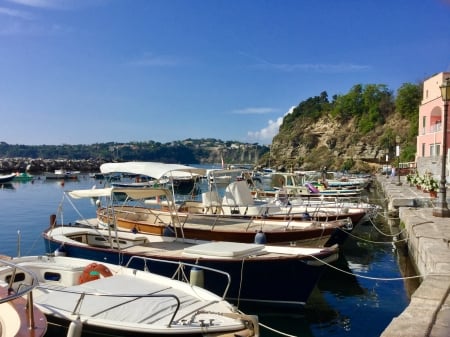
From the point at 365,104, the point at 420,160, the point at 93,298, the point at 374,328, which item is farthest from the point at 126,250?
the point at 365,104

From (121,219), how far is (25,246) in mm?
6123

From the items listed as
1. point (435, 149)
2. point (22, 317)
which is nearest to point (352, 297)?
point (22, 317)

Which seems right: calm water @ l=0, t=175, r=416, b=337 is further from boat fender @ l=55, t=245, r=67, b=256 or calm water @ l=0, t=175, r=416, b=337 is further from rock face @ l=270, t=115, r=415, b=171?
rock face @ l=270, t=115, r=415, b=171

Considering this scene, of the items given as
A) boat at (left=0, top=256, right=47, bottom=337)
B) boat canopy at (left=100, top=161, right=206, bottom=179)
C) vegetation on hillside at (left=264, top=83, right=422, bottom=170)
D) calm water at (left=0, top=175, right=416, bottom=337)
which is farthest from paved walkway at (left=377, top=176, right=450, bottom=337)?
vegetation on hillside at (left=264, top=83, right=422, bottom=170)

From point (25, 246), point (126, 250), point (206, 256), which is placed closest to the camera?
point (206, 256)

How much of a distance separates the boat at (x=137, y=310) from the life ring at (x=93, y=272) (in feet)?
2.17

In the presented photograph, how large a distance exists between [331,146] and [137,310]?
368ft

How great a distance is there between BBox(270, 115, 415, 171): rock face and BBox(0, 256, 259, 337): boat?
94487mm

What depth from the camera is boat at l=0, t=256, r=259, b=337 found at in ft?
21.5

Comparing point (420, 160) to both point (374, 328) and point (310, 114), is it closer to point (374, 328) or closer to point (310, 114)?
point (374, 328)

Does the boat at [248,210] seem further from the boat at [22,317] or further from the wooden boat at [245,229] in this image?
the boat at [22,317]

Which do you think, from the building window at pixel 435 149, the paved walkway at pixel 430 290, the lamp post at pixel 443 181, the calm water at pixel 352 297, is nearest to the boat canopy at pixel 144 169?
the calm water at pixel 352 297

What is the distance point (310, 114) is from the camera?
131m

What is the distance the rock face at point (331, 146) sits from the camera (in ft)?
339
